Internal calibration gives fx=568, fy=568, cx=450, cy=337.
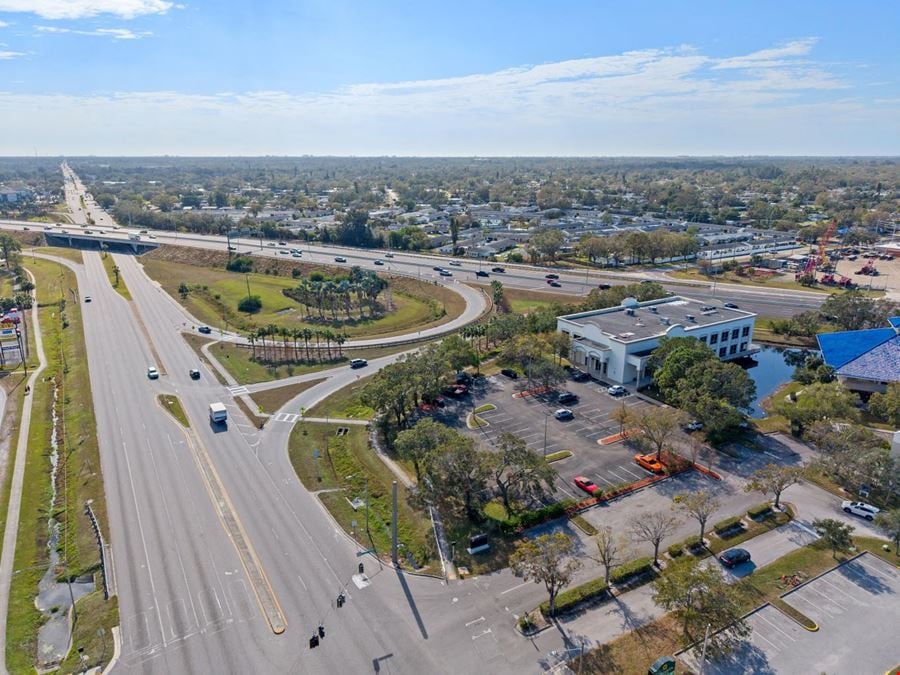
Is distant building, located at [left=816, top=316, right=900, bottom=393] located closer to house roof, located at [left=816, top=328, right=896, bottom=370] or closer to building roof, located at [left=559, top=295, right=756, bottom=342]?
house roof, located at [left=816, top=328, right=896, bottom=370]

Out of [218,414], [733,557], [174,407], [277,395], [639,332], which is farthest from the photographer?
[639,332]

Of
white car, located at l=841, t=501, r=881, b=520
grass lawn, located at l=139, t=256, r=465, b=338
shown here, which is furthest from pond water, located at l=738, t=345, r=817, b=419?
grass lawn, located at l=139, t=256, r=465, b=338

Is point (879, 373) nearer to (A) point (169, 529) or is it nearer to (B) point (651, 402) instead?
(B) point (651, 402)

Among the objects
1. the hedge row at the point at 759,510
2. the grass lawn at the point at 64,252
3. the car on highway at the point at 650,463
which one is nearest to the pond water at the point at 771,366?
the car on highway at the point at 650,463

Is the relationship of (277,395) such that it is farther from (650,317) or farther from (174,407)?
(650,317)

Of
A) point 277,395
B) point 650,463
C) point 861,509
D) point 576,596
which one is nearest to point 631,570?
point 576,596
